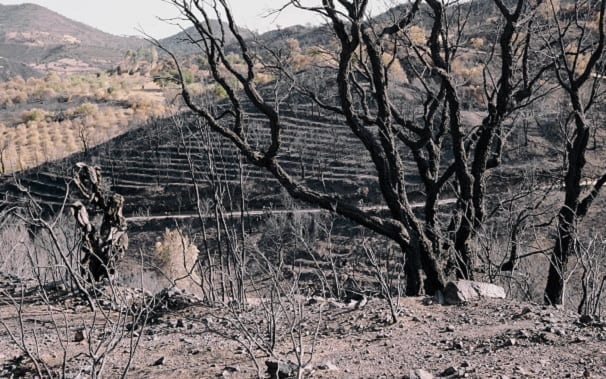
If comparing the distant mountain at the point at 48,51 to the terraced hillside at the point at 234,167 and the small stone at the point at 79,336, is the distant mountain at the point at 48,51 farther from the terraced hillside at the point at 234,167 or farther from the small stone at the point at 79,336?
the small stone at the point at 79,336

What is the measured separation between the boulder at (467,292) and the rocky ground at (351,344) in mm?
119

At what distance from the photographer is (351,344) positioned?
175 inches

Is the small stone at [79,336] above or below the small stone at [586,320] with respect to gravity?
below

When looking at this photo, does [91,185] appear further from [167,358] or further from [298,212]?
[298,212]

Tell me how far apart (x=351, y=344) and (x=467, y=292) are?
153 centimetres

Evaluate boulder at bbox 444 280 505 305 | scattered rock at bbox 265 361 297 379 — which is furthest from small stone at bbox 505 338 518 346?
scattered rock at bbox 265 361 297 379

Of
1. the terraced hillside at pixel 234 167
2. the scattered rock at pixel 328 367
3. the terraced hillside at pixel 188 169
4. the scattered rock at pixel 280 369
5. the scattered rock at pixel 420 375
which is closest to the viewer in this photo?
the scattered rock at pixel 420 375

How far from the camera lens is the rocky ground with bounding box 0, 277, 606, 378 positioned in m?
3.57

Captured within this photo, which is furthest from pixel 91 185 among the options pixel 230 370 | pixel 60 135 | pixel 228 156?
pixel 60 135

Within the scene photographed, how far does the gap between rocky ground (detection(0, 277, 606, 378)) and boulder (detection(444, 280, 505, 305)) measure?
0.12 meters

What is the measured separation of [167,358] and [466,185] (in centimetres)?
392

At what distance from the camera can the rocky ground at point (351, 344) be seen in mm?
3570

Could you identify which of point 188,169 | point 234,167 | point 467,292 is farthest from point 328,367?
point 188,169

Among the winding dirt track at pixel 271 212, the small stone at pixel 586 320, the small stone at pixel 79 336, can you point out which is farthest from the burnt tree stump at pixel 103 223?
the winding dirt track at pixel 271 212
